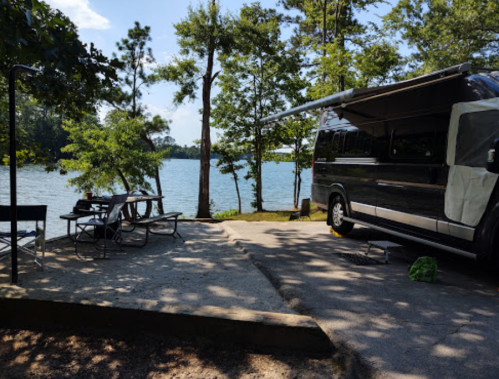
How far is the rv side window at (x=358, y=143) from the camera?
7.73 metres

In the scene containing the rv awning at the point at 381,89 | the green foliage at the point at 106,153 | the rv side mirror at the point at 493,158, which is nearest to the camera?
the rv side mirror at the point at 493,158

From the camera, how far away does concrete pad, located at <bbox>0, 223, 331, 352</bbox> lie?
143 inches

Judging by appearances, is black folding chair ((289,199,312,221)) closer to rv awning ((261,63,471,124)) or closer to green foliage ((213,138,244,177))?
rv awning ((261,63,471,124))

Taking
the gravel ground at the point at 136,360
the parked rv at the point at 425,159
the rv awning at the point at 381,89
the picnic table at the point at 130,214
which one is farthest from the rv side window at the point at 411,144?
the picnic table at the point at 130,214

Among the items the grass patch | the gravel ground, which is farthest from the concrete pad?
the grass patch

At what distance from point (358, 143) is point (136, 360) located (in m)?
5.88

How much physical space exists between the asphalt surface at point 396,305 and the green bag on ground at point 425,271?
0.11 meters

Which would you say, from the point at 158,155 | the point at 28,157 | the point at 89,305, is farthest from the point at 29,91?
the point at 158,155

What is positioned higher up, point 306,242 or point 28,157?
point 28,157

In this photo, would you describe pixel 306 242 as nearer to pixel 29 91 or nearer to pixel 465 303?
pixel 465 303

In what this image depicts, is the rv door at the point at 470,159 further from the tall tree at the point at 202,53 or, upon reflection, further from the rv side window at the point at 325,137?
the tall tree at the point at 202,53

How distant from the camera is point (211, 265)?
252 inches

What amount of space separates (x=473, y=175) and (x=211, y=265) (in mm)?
3723

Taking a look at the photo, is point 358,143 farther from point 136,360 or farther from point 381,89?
point 136,360
